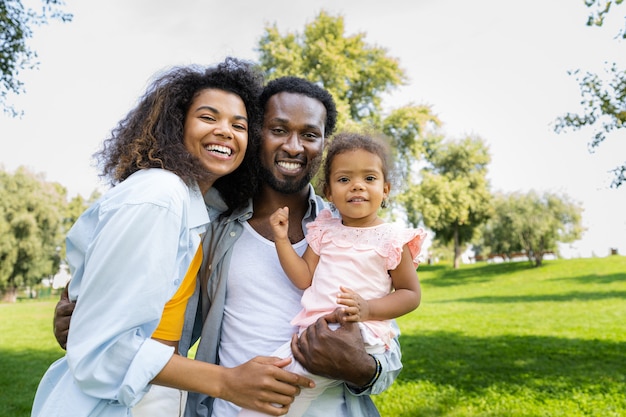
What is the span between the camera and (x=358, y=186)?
2773 millimetres

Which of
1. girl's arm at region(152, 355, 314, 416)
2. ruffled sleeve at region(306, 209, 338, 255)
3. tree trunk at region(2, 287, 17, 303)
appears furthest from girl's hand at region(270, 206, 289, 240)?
tree trunk at region(2, 287, 17, 303)

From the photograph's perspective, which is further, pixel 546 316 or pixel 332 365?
pixel 546 316

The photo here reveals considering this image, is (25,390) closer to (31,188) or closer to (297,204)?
(297,204)

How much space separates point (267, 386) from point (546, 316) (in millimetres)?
16914

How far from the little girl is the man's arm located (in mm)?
57

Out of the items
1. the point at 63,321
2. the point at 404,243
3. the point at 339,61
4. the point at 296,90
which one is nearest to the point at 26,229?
the point at 339,61

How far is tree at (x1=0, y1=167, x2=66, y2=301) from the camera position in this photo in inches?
1280

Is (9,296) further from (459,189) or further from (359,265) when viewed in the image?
(359,265)

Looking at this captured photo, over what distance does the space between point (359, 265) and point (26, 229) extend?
114ft

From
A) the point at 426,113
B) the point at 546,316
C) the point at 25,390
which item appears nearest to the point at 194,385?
the point at 25,390

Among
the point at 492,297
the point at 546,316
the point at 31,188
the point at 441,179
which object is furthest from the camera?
the point at 31,188

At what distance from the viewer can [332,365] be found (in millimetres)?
2258

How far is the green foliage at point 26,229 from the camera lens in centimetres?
3250

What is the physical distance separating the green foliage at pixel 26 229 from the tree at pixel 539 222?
28790 mm
